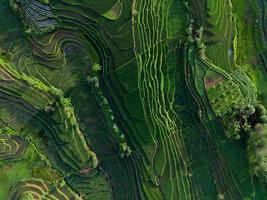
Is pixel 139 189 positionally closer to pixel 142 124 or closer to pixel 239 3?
pixel 142 124

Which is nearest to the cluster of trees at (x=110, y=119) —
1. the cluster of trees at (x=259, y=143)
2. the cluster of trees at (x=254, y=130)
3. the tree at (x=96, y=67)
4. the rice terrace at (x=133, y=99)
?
the rice terrace at (x=133, y=99)

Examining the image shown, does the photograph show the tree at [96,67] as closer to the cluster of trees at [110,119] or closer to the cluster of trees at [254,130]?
the cluster of trees at [110,119]

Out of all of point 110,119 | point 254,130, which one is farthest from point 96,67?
point 254,130

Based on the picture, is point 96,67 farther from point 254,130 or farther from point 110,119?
point 254,130

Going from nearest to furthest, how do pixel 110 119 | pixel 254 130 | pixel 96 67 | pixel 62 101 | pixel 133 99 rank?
1. pixel 254 130
2. pixel 96 67
3. pixel 133 99
4. pixel 62 101
5. pixel 110 119

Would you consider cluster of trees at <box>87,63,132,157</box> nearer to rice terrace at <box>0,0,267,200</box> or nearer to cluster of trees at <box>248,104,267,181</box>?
rice terrace at <box>0,0,267,200</box>

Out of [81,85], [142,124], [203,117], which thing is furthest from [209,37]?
[81,85]

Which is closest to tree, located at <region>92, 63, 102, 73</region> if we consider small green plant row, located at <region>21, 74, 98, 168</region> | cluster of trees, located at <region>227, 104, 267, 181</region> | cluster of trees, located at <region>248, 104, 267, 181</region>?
small green plant row, located at <region>21, 74, 98, 168</region>

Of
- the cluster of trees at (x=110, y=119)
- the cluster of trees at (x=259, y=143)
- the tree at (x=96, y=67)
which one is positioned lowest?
the cluster of trees at (x=259, y=143)
